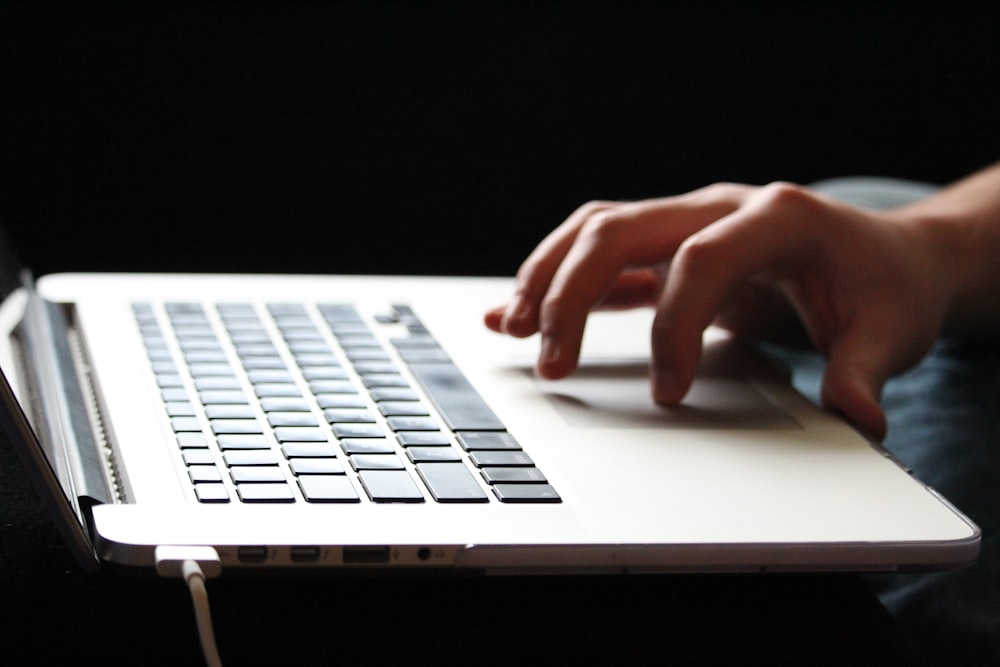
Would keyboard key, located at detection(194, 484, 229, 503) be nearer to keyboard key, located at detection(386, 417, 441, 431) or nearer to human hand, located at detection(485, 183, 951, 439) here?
keyboard key, located at detection(386, 417, 441, 431)

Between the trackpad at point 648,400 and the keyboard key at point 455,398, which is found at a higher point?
the keyboard key at point 455,398

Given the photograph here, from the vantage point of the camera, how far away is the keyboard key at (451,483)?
0.44 m

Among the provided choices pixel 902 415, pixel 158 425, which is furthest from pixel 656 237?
pixel 158 425

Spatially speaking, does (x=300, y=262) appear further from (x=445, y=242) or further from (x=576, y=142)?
(x=576, y=142)

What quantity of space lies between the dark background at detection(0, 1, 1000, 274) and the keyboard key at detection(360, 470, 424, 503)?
1.29 m

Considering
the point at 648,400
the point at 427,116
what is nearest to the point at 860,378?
the point at 648,400

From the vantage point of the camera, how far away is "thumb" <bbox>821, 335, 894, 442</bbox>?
1.96 ft

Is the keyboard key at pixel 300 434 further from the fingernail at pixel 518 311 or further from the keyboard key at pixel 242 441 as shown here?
the fingernail at pixel 518 311

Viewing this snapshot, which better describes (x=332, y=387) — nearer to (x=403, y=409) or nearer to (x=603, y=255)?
(x=403, y=409)

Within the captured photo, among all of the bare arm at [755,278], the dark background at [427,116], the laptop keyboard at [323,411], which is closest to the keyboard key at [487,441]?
the laptop keyboard at [323,411]

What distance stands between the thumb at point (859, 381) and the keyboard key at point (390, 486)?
0.26m

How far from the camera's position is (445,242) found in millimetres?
1779

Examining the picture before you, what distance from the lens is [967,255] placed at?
763mm

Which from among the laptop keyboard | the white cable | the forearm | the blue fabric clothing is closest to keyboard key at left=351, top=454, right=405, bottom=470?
the laptop keyboard
